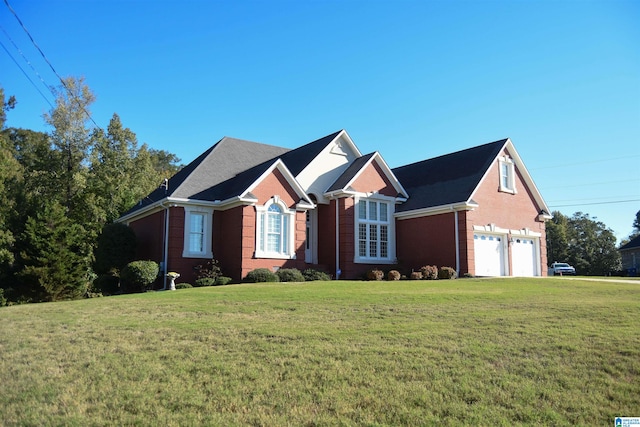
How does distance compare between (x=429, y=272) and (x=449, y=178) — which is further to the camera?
(x=449, y=178)

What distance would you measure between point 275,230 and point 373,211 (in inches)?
247

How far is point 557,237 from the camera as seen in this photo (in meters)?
65.5

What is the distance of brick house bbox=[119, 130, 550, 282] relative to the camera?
81.8 ft

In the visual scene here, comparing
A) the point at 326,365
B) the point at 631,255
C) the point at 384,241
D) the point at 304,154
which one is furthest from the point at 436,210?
the point at 631,255

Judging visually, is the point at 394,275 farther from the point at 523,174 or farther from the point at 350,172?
the point at 523,174

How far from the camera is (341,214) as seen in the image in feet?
90.3

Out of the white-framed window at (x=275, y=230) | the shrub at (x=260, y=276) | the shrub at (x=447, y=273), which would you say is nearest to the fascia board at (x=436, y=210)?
the shrub at (x=447, y=273)

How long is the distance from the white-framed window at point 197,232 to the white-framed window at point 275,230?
9.14 feet

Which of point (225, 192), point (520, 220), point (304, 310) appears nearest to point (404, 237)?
point (520, 220)

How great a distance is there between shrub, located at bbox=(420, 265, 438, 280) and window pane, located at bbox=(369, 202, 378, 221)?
4268 mm

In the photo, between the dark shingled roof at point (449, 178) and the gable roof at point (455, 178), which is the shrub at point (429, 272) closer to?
the gable roof at point (455, 178)

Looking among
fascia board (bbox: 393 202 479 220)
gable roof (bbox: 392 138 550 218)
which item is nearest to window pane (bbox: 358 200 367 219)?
fascia board (bbox: 393 202 479 220)

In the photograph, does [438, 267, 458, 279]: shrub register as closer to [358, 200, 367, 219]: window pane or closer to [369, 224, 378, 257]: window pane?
[369, 224, 378, 257]: window pane

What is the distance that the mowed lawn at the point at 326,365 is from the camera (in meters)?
6.86
